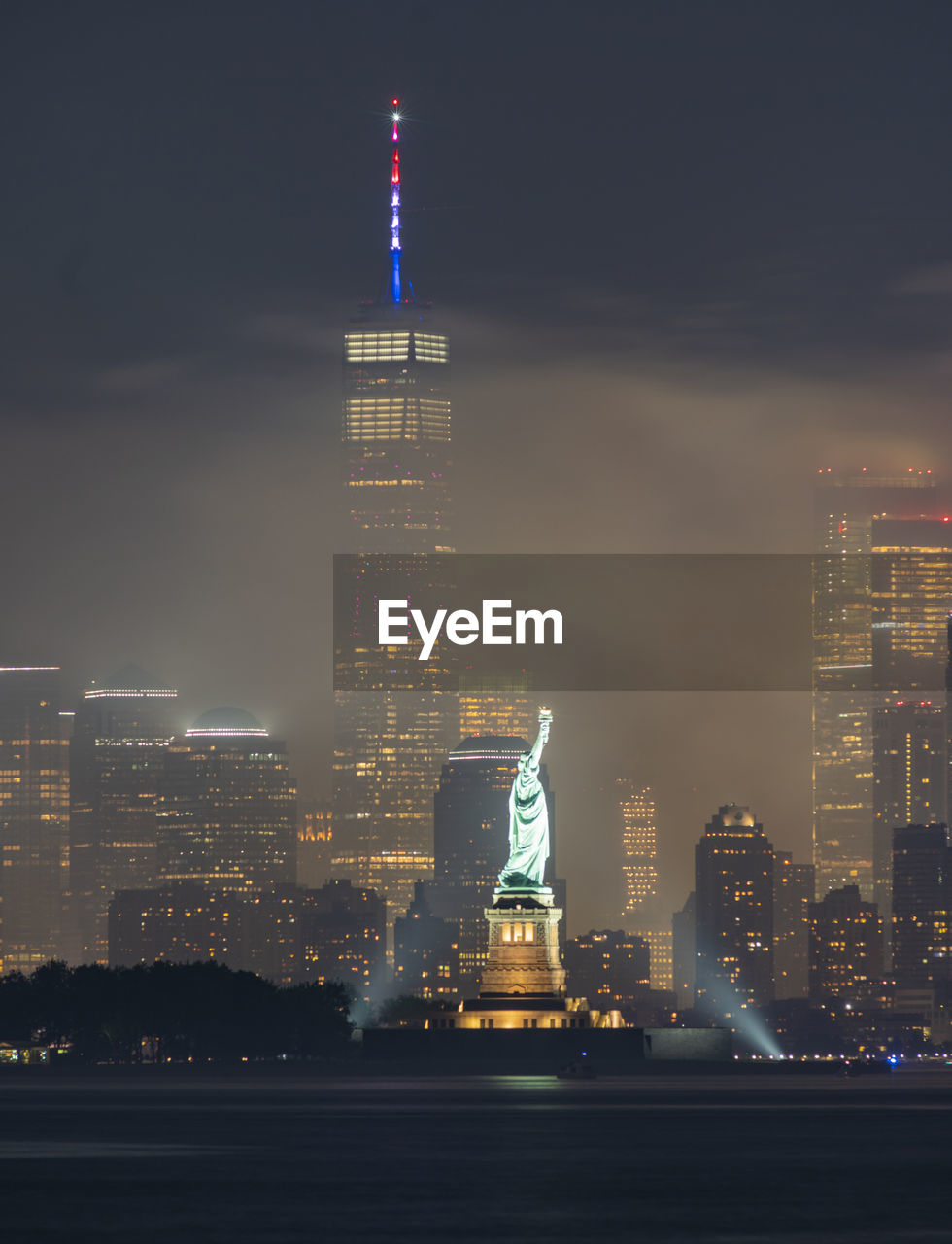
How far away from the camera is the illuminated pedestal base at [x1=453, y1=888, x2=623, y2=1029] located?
499 feet

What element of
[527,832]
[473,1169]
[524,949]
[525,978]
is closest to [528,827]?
[527,832]

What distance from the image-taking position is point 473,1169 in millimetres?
63875

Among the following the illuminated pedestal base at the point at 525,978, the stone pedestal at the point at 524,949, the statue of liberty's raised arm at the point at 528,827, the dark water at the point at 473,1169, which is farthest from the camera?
the statue of liberty's raised arm at the point at 528,827

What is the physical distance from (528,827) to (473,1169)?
325 feet

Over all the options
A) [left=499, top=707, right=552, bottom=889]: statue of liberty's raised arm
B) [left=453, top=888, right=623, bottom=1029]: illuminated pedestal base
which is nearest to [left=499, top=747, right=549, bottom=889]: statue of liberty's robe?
[left=499, top=707, right=552, bottom=889]: statue of liberty's raised arm

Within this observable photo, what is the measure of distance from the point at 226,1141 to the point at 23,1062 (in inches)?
4063

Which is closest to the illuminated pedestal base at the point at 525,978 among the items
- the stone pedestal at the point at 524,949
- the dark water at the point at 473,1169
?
the stone pedestal at the point at 524,949

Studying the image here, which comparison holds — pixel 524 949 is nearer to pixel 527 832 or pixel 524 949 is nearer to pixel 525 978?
pixel 525 978

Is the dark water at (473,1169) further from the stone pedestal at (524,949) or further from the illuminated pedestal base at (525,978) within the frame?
the stone pedestal at (524,949)

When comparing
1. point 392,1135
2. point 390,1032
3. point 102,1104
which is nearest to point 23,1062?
point 390,1032

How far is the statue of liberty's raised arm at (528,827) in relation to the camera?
→ 162 meters

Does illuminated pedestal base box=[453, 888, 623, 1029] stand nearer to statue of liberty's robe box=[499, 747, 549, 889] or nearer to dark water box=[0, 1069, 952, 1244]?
statue of liberty's robe box=[499, 747, 549, 889]

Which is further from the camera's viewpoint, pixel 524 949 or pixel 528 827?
pixel 528 827

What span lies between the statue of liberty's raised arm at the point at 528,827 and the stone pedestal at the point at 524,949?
106 inches
